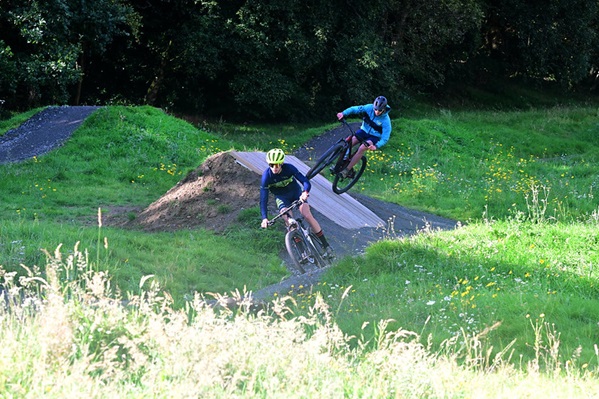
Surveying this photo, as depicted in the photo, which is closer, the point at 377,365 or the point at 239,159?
the point at 377,365

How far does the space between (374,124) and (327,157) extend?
1360mm

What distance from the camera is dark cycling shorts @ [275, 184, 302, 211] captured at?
12086 millimetres

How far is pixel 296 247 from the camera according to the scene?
452 inches

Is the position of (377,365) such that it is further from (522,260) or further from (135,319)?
(522,260)

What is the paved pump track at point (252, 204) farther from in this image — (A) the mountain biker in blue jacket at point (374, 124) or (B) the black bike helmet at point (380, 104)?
(B) the black bike helmet at point (380, 104)

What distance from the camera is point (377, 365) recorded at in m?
5.43

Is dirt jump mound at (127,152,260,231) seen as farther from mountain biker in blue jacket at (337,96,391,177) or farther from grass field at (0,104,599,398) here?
mountain biker in blue jacket at (337,96,391,177)

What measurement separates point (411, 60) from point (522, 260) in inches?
968

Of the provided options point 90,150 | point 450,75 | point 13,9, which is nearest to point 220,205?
point 90,150

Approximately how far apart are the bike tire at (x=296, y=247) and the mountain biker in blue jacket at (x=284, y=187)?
0.43 m

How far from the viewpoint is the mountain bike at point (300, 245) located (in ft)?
37.4

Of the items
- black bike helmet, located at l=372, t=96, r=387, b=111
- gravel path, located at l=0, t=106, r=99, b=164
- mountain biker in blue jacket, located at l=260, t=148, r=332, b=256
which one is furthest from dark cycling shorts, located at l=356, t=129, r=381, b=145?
gravel path, located at l=0, t=106, r=99, b=164

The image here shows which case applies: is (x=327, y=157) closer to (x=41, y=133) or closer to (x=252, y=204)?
(x=252, y=204)

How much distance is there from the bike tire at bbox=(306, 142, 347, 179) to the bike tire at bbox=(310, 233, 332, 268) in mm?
3527
